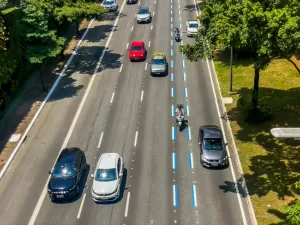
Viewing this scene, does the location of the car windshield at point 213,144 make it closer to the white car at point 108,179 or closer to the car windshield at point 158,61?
the white car at point 108,179

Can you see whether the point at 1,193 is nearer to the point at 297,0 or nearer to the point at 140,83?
the point at 140,83

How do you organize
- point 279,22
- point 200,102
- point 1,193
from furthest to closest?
point 200,102 → point 1,193 → point 279,22

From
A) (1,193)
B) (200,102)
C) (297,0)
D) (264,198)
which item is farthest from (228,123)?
(1,193)

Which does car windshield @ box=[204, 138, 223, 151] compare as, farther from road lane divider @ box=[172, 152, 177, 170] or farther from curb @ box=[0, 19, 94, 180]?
curb @ box=[0, 19, 94, 180]

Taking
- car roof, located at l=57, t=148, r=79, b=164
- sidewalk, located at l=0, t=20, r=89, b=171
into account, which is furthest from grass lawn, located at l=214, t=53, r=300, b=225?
sidewalk, located at l=0, t=20, r=89, b=171

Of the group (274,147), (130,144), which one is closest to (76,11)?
(130,144)

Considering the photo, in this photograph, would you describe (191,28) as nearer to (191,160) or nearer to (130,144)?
(130,144)

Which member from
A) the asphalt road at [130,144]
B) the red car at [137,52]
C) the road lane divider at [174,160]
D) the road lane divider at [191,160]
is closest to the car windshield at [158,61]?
the asphalt road at [130,144]
